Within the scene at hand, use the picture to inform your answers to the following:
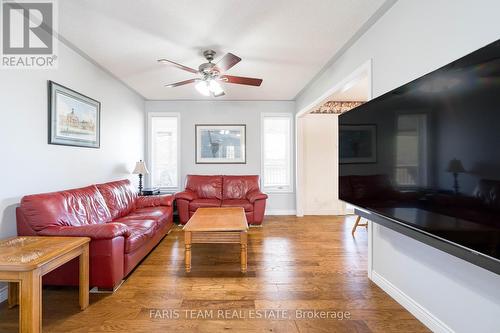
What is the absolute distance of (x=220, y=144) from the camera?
16.8 ft

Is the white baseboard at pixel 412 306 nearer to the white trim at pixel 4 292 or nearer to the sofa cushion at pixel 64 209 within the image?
the sofa cushion at pixel 64 209

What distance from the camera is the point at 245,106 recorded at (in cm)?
512

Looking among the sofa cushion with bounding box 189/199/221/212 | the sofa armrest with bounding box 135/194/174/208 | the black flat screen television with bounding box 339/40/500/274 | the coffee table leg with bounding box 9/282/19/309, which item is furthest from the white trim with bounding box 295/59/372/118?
the coffee table leg with bounding box 9/282/19/309

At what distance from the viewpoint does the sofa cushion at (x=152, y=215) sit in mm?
3025

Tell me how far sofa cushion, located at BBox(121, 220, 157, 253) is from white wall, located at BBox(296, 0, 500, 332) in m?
2.57

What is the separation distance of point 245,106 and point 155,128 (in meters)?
2.21

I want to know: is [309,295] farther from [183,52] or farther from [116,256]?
[183,52]

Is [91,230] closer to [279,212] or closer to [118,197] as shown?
[118,197]

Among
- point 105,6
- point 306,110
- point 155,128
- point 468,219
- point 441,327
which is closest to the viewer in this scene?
point 468,219

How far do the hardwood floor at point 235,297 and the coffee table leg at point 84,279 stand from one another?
7 centimetres

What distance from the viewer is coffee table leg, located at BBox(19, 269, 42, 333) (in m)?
1.37

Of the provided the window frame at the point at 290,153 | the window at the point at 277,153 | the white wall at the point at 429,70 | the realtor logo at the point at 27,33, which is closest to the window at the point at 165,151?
the window frame at the point at 290,153

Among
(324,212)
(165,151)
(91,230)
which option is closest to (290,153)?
(324,212)

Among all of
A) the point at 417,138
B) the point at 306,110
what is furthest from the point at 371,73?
the point at 306,110
